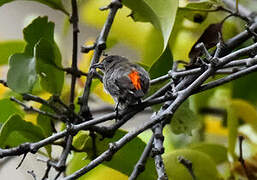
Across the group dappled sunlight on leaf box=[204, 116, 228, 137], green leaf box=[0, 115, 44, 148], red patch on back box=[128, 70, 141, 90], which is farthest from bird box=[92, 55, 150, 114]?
dappled sunlight on leaf box=[204, 116, 228, 137]

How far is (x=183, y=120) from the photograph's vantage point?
80cm

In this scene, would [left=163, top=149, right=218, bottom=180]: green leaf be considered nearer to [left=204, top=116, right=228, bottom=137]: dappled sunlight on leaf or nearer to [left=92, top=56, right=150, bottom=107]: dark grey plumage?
[left=92, top=56, right=150, bottom=107]: dark grey plumage

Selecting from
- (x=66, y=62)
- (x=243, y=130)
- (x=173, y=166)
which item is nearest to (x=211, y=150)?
(x=173, y=166)

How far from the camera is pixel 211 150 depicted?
85cm

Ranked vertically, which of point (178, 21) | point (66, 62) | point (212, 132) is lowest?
point (212, 132)

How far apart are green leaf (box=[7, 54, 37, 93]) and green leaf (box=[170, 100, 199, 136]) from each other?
0.22 m

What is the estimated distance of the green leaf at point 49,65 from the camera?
69cm

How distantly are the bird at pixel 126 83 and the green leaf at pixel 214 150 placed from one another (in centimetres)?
22

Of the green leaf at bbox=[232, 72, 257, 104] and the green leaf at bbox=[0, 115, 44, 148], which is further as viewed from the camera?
the green leaf at bbox=[232, 72, 257, 104]

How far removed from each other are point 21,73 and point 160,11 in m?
0.18

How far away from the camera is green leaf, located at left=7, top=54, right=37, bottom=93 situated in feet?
2.17

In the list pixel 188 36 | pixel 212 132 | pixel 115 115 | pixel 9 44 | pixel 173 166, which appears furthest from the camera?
pixel 212 132

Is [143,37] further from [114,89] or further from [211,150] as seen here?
[114,89]

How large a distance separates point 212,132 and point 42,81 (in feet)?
1.55
